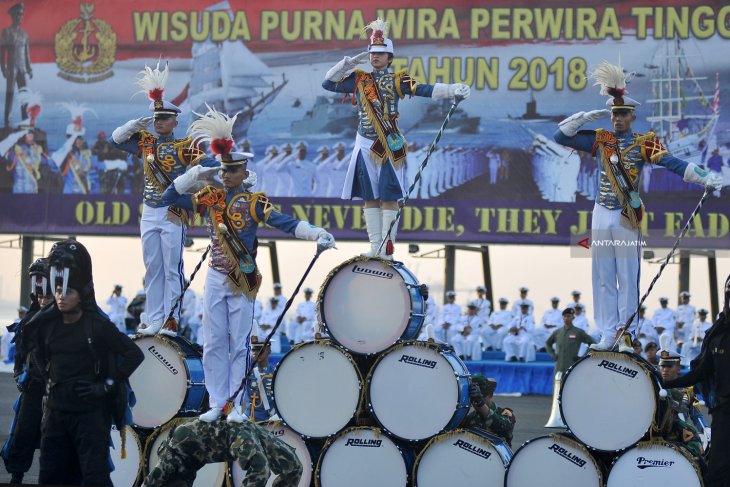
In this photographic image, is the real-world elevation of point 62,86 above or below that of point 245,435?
above

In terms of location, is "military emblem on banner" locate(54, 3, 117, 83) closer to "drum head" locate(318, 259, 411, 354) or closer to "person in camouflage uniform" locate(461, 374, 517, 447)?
"drum head" locate(318, 259, 411, 354)

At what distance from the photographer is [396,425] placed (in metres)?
10.0

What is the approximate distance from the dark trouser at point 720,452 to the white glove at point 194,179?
4.02 m

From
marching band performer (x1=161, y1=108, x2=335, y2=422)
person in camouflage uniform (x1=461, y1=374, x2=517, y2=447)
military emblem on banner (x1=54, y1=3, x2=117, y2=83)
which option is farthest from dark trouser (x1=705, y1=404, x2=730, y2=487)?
military emblem on banner (x1=54, y1=3, x2=117, y2=83)

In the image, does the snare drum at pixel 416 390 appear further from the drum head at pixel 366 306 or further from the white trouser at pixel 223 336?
the white trouser at pixel 223 336

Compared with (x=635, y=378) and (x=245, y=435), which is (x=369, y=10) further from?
(x=245, y=435)

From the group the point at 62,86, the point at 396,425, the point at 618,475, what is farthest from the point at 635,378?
the point at 62,86

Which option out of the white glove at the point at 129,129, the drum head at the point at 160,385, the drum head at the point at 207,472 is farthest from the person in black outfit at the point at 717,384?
the white glove at the point at 129,129

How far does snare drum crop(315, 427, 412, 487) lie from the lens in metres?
10.0

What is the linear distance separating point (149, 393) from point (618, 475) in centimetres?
373

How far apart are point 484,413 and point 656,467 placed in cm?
147

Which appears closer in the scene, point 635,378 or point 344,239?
point 635,378

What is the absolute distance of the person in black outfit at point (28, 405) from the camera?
387 inches

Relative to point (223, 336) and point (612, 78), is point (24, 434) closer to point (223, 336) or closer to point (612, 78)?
point (223, 336)
